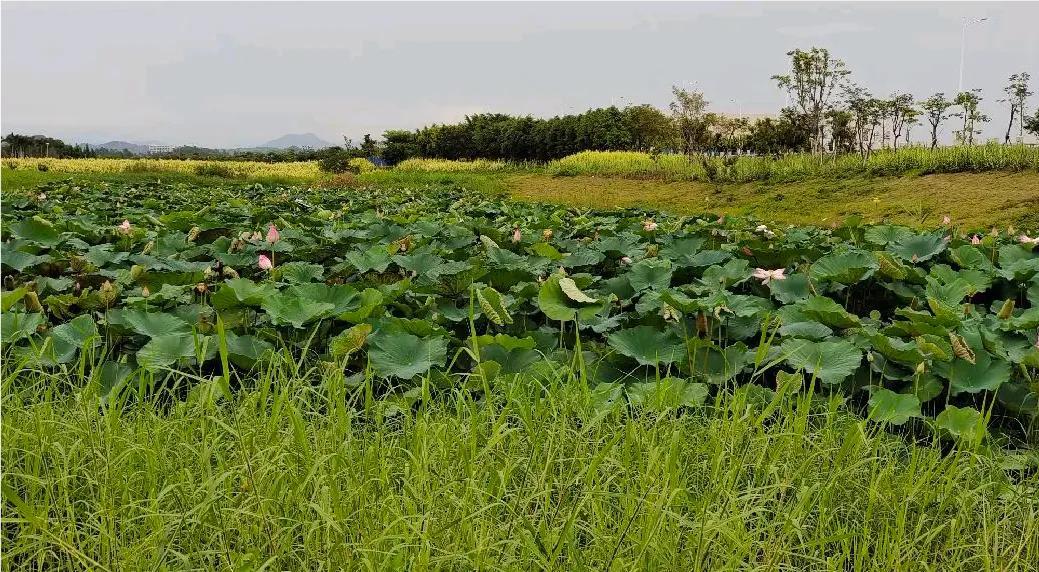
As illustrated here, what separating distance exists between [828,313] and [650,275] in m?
0.68

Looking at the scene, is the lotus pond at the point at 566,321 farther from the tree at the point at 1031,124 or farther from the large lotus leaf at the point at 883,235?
the tree at the point at 1031,124

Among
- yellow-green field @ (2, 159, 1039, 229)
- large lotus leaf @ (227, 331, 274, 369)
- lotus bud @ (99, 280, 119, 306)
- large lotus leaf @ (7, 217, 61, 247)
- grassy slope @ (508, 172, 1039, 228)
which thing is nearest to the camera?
large lotus leaf @ (227, 331, 274, 369)

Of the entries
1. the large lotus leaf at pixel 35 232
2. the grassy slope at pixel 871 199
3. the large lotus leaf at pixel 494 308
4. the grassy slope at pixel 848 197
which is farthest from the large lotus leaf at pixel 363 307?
the grassy slope at pixel 871 199

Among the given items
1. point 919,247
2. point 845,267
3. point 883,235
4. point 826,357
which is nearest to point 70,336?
point 826,357

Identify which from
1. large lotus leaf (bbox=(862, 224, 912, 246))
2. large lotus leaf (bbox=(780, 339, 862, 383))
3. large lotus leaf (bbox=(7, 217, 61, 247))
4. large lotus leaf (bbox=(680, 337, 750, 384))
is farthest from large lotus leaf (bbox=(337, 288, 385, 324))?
large lotus leaf (bbox=(862, 224, 912, 246))

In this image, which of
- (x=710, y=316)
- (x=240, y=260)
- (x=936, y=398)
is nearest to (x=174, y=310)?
(x=240, y=260)

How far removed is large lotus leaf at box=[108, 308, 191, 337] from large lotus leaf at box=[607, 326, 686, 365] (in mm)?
1259

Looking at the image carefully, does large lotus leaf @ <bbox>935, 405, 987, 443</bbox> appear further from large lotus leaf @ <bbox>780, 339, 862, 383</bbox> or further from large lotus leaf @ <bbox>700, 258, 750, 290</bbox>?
large lotus leaf @ <bbox>700, 258, 750, 290</bbox>

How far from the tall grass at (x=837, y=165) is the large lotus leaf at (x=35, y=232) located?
12314 mm

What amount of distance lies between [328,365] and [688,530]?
1.01 meters

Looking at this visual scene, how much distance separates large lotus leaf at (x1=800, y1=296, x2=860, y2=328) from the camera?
7.25 ft

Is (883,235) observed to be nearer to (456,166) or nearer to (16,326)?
(16,326)

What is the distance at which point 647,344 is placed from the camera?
2.13 metres

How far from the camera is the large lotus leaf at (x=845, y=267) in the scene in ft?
8.77
